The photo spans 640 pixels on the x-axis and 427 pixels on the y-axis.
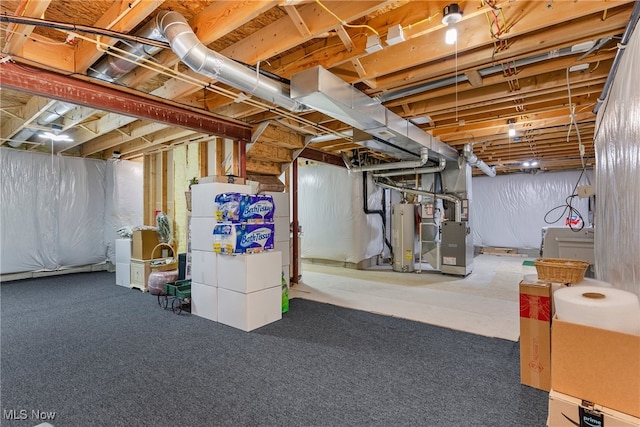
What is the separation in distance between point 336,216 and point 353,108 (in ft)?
14.4

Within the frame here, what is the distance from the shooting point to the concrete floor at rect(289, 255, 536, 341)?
3.54 metres

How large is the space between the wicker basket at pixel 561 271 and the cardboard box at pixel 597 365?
95cm

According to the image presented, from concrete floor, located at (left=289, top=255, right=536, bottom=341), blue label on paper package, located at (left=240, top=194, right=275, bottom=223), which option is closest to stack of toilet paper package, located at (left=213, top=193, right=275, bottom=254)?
blue label on paper package, located at (left=240, top=194, right=275, bottom=223)

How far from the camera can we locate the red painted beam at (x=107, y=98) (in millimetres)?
2424

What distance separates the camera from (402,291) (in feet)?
16.1

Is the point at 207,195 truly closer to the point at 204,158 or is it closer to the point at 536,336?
the point at 204,158

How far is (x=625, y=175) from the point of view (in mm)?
1765

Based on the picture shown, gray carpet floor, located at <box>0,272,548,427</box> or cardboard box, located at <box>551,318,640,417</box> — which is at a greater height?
cardboard box, located at <box>551,318,640,417</box>

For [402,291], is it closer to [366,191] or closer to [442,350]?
[442,350]

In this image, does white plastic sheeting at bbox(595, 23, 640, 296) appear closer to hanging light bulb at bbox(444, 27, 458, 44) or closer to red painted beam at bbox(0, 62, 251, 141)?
hanging light bulb at bbox(444, 27, 458, 44)

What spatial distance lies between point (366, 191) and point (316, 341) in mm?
4582

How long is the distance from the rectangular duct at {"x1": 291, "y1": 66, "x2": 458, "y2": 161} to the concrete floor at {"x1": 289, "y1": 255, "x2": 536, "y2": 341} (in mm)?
2189

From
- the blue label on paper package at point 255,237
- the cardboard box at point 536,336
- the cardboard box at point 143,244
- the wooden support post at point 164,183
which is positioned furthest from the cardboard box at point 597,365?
the wooden support post at point 164,183

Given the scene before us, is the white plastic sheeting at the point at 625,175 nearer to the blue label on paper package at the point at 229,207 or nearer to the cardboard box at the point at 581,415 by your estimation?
the cardboard box at the point at 581,415
